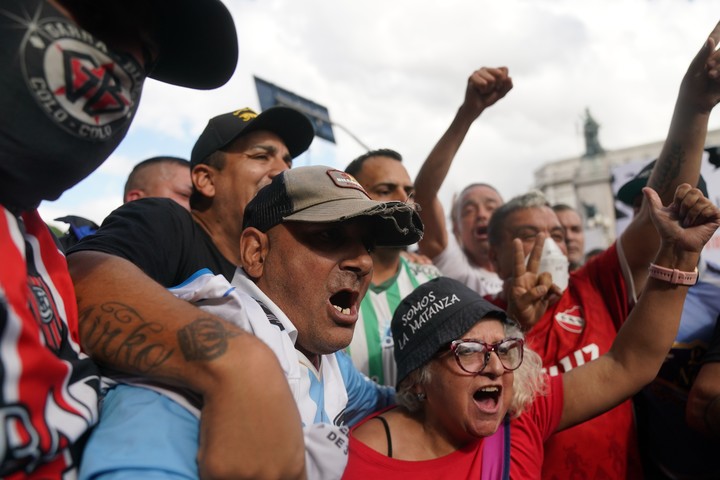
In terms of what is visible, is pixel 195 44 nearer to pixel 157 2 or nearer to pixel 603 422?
pixel 157 2

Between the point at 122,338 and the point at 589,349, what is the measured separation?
7.11ft

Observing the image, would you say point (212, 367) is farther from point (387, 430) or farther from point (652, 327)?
point (652, 327)

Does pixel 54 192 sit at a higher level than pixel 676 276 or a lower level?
higher

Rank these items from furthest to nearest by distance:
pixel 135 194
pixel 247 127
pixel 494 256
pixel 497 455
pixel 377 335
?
pixel 135 194 → pixel 494 256 → pixel 377 335 → pixel 247 127 → pixel 497 455

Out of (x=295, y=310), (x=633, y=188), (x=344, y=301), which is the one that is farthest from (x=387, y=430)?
(x=633, y=188)

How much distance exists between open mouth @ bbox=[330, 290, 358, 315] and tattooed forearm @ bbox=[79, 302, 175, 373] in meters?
0.75

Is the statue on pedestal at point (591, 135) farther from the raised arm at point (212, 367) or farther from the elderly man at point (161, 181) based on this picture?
the raised arm at point (212, 367)

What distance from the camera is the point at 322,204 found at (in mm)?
1592

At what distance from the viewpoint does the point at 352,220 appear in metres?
1.65

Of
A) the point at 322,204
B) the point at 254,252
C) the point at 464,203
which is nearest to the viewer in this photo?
the point at 322,204

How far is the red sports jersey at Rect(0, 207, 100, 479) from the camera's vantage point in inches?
30.5

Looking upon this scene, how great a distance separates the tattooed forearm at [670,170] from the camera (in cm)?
A: 248

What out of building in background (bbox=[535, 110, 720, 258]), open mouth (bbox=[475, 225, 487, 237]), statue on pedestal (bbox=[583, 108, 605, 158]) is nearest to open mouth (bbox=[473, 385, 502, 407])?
open mouth (bbox=[475, 225, 487, 237])

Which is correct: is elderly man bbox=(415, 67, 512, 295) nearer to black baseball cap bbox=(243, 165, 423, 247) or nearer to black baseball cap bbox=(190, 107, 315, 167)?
black baseball cap bbox=(190, 107, 315, 167)
